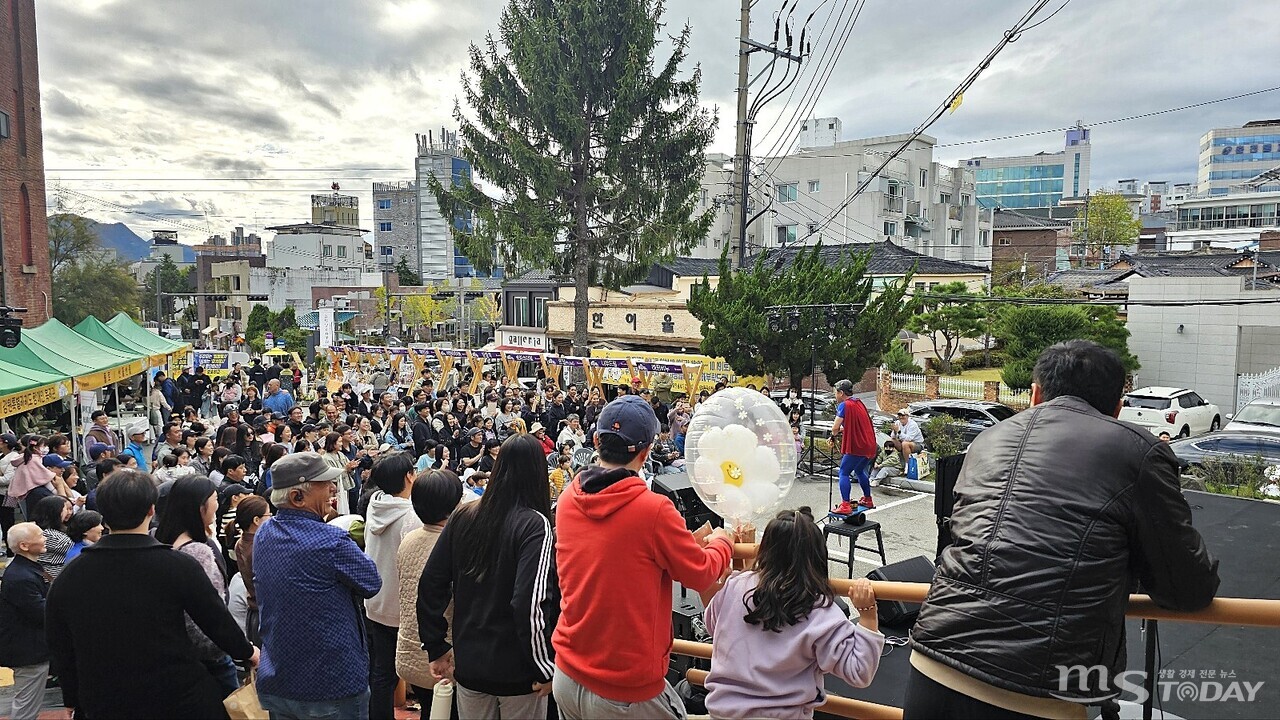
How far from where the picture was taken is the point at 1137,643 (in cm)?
407

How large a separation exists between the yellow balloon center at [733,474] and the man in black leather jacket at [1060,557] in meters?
1.26

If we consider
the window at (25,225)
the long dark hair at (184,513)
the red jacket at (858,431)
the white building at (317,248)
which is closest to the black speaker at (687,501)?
the red jacket at (858,431)

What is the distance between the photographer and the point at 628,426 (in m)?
2.38

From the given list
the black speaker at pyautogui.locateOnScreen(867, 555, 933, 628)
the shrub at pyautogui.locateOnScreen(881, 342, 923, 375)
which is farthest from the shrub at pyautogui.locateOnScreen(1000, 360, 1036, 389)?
the black speaker at pyautogui.locateOnScreen(867, 555, 933, 628)

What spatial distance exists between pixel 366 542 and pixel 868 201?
140ft

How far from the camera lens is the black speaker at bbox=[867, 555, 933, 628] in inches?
180

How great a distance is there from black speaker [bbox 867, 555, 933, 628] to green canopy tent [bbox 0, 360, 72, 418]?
10.8m

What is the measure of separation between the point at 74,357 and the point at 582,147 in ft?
50.1

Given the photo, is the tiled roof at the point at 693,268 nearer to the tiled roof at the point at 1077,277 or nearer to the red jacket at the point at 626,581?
the tiled roof at the point at 1077,277

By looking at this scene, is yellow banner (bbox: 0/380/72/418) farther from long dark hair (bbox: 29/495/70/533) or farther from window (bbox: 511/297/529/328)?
window (bbox: 511/297/529/328)

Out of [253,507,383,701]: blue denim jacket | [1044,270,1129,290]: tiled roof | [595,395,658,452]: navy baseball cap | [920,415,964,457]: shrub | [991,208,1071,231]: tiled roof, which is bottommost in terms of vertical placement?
[920,415,964,457]: shrub

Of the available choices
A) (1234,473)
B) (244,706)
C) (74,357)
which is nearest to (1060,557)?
(244,706)

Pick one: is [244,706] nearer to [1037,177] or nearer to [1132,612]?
[1132,612]

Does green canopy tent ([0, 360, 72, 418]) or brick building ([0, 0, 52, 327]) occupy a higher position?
brick building ([0, 0, 52, 327])
